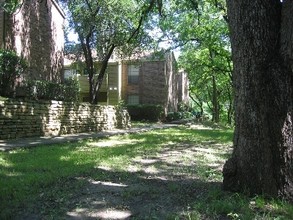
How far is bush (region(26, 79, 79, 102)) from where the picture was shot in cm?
1682

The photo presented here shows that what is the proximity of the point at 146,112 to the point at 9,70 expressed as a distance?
1839cm

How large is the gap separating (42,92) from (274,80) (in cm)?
1422

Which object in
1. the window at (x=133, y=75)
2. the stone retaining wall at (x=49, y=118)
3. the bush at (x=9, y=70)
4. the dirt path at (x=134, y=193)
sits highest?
the window at (x=133, y=75)

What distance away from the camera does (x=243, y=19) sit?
4934 millimetres

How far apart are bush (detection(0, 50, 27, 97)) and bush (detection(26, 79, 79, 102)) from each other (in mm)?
1117

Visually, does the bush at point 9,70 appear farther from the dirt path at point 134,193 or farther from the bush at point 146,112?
the bush at point 146,112

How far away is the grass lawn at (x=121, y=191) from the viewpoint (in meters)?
4.40

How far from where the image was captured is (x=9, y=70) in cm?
1486

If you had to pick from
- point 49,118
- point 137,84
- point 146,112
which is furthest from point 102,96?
point 49,118

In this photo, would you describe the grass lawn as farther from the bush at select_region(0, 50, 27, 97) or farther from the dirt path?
the bush at select_region(0, 50, 27, 97)

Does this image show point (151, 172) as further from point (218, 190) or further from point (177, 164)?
point (218, 190)

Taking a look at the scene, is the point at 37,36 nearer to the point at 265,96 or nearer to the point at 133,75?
the point at 133,75

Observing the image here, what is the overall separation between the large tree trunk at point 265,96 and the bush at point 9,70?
11.8 meters

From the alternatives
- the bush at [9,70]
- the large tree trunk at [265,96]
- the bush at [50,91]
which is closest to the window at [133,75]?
the bush at [50,91]
